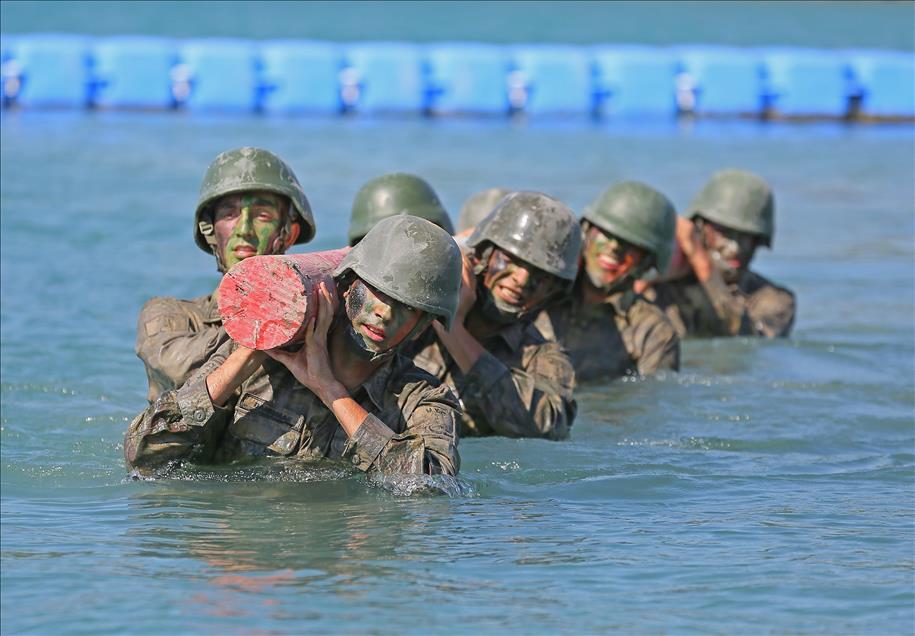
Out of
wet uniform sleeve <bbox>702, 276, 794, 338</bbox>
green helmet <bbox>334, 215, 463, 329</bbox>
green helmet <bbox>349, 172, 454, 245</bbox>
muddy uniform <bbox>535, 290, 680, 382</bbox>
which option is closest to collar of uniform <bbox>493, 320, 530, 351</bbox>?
green helmet <bbox>349, 172, 454, 245</bbox>

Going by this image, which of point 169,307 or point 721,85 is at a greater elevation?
point 721,85

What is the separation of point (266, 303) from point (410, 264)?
574 mm

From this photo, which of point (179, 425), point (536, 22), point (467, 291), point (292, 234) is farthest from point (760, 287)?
point (536, 22)

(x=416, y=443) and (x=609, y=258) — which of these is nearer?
(x=416, y=443)

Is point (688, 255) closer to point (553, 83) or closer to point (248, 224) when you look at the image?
point (248, 224)

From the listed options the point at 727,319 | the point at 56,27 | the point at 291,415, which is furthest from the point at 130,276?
the point at 56,27

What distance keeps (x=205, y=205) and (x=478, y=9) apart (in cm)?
3765

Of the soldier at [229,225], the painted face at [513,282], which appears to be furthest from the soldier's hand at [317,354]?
the painted face at [513,282]

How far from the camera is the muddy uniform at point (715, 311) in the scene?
37.4 feet

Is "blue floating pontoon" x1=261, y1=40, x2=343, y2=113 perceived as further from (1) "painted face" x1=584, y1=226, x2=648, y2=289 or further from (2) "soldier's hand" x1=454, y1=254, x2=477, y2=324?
(2) "soldier's hand" x1=454, y1=254, x2=477, y2=324

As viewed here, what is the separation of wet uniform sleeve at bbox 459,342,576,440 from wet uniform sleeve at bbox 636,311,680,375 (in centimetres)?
176

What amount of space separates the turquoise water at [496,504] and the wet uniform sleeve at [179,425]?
0.77 feet

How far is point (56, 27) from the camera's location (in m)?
36.4

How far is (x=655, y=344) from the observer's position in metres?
9.84
